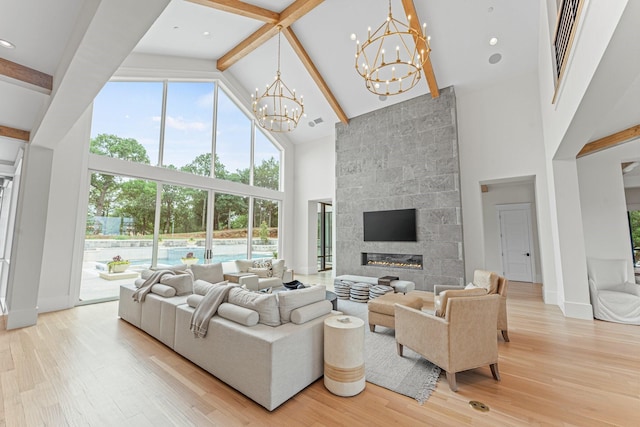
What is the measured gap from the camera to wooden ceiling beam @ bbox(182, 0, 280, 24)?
14.7 ft

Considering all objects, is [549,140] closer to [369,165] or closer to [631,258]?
[631,258]

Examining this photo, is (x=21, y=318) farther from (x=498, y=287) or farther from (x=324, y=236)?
(x=324, y=236)

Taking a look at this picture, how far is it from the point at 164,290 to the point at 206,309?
3.53 feet

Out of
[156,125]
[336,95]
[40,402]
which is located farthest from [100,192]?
[336,95]

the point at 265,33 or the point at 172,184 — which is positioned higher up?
the point at 265,33

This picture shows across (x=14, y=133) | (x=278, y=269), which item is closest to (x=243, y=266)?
(x=278, y=269)

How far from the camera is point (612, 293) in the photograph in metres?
4.16

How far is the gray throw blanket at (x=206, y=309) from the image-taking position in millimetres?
2541

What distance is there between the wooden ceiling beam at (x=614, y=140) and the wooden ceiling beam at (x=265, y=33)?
5433 mm

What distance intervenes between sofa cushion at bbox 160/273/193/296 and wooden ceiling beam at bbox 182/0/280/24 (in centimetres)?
436

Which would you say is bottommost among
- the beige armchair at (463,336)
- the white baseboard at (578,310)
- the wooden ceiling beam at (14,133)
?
the white baseboard at (578,310)

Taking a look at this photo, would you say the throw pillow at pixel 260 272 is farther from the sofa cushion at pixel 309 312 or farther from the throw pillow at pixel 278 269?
the sofa cushion at pixel 309 312

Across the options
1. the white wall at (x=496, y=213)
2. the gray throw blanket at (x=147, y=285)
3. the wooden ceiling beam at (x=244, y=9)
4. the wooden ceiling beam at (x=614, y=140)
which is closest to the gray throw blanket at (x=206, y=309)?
the gray throw blanket at (x=147, y=285)

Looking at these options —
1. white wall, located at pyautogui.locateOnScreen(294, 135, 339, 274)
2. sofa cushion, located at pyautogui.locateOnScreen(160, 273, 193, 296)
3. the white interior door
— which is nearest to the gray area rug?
sofa cushion, located at pyautogui.locateOnScreen(160, 273, 193, 296)
